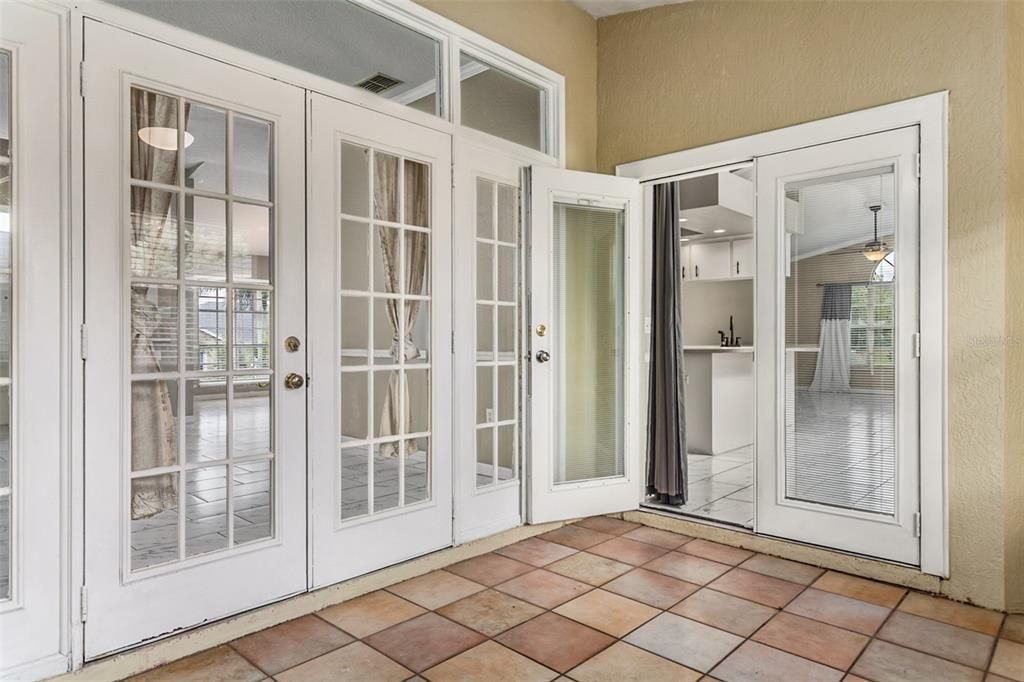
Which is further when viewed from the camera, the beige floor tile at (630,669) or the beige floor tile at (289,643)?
the beige floor tile at (289,643)

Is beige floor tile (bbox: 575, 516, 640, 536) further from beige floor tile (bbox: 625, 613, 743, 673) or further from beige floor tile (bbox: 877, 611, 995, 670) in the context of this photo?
beige floor tile (bbox: 877, 611, 995, 670)

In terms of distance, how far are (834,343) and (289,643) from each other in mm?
2750

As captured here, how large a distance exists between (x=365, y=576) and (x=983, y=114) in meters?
3.32

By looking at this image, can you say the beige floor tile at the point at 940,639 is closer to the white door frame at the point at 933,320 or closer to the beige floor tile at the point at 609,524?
the white door frame at the point at 933,320

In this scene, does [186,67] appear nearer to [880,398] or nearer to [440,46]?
[440,46]

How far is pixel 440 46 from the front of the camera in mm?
3172

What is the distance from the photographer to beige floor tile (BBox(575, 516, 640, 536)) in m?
3.75

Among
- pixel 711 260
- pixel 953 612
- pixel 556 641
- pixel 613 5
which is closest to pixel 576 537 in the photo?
pixel 556 641

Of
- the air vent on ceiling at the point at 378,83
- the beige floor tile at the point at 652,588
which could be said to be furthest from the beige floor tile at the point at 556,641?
the air vent on ceiling at the point at 378,83

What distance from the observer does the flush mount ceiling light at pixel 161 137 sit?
2.20 meters

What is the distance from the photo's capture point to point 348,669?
2156mm

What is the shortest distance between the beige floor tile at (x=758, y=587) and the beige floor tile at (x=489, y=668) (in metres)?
1.09

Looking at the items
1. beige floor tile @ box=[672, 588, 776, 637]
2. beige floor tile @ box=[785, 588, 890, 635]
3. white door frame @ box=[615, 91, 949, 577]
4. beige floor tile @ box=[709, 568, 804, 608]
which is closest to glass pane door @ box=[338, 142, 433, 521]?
beige floor tile @ box=[672, 588, 776, 637]

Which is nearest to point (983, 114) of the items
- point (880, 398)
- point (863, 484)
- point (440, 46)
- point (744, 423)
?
point (880, 398)
